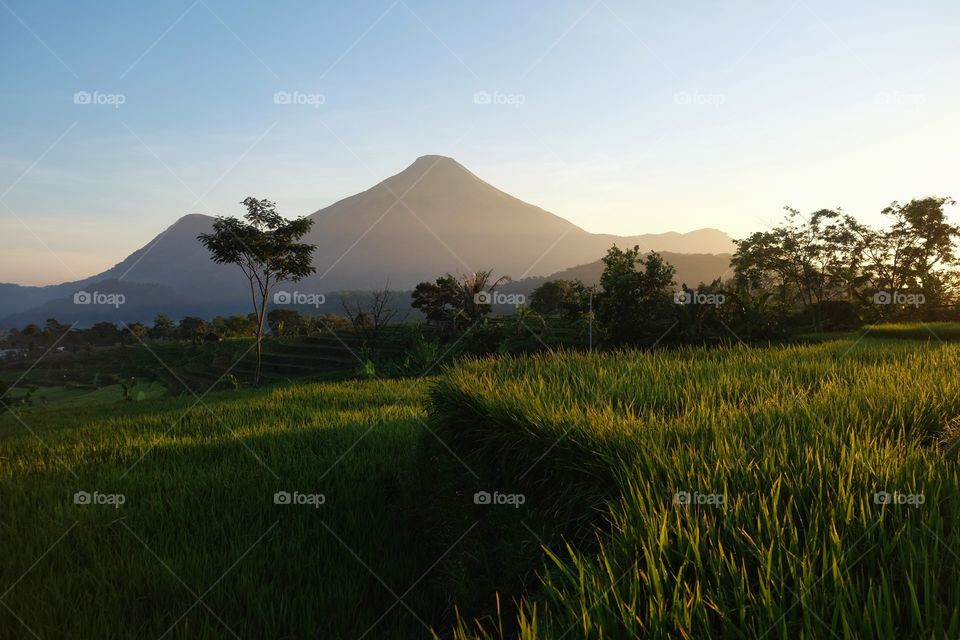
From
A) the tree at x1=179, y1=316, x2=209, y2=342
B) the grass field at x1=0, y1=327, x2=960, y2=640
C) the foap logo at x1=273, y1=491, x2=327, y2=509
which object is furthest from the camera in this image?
the tree at x1=179, y1=316, x2=209, y2=342

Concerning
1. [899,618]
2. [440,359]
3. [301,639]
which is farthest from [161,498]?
[440,359]

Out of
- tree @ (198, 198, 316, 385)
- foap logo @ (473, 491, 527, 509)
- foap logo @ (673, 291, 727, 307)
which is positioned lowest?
foap logo @ (473, 491, 527, 509)

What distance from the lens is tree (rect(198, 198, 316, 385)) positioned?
2672 centimetres

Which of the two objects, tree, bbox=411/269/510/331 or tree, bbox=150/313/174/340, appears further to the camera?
tree, bbox=150/313/174/340

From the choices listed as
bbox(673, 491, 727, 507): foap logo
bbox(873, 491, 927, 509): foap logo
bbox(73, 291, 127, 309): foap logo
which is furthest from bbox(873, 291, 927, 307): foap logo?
bbox(73, 291, 127, 309): foap logo

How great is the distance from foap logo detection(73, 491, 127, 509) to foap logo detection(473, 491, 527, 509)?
161 inches

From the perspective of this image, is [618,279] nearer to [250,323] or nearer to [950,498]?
[950,498]

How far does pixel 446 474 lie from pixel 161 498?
324cm

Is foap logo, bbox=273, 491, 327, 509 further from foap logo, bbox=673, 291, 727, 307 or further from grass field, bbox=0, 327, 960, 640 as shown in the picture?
foap logo, bbox=673, 291, 727, 307

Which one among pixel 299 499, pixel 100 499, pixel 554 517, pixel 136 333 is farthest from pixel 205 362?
pixel 554 517

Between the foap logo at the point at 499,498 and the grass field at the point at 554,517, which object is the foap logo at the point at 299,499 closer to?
the grass field at the point at 554,517

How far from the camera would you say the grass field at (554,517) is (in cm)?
192

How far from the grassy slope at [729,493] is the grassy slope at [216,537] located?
1.30 meters

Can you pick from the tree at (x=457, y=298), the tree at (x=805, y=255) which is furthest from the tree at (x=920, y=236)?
the tree at (x=457, y=298)
